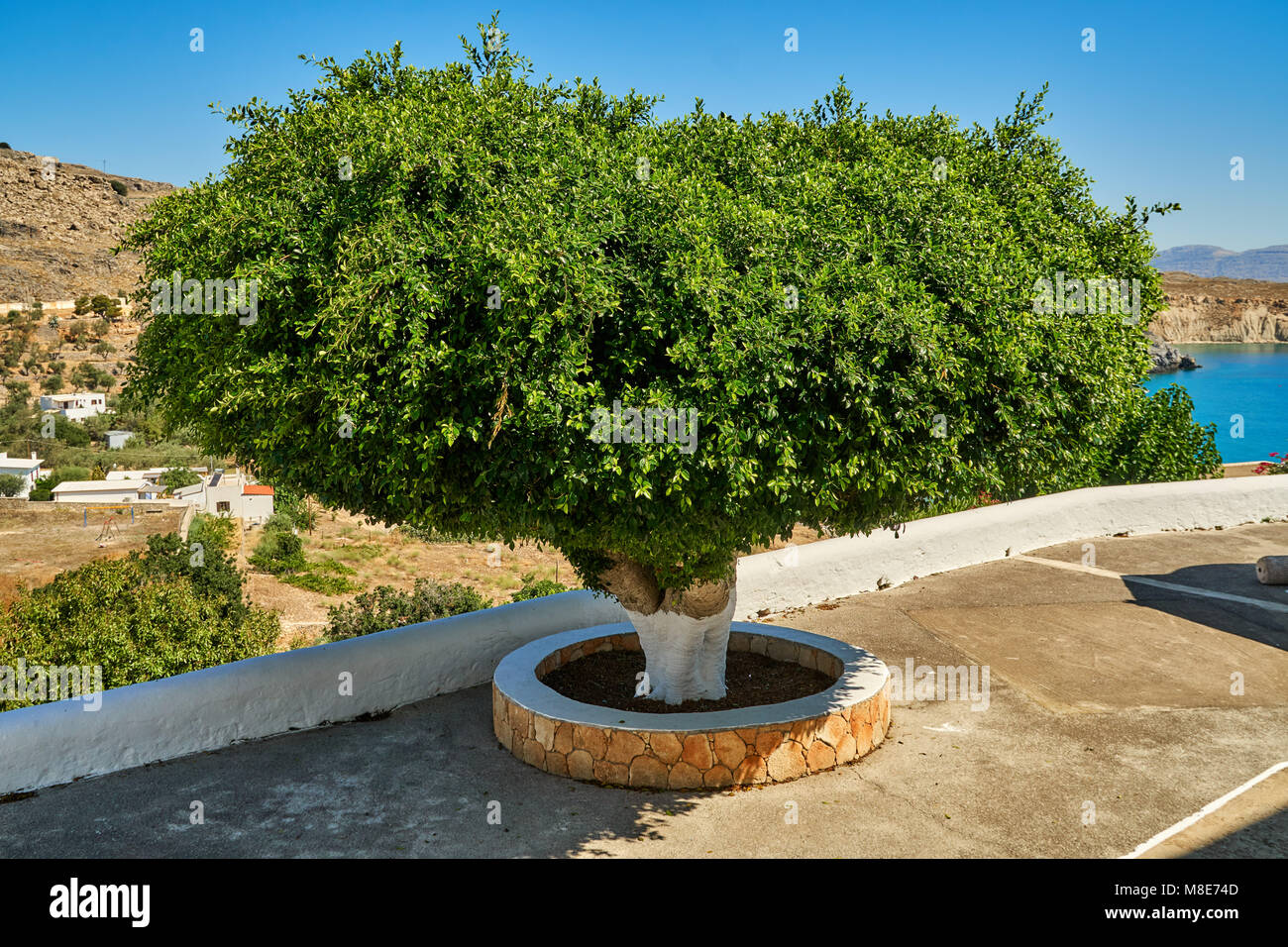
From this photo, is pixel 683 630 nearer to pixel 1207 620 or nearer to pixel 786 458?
pixel 786 458

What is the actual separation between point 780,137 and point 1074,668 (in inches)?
211

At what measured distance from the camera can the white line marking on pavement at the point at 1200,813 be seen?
5.07 metres

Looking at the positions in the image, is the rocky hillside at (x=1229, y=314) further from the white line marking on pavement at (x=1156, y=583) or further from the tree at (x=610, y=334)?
the tree at (x=610, y=334)

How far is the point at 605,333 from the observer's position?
15.6 ft

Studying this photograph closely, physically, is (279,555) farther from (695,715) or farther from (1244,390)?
(1244,390)

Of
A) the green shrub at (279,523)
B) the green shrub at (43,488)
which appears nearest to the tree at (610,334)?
the green shrub at (279,523)

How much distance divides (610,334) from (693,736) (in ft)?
9.17

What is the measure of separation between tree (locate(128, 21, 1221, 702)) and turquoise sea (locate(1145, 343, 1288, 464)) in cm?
4452

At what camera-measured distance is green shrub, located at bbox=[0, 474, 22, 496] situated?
42844 mm

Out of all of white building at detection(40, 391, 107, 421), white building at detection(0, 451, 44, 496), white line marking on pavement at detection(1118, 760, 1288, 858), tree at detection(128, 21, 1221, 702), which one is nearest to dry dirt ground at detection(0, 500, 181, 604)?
white building at detection(0, 451, 44, 496)

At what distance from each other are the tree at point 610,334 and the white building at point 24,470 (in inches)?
1811

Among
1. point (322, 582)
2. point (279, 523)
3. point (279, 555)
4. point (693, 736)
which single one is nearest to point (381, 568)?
point (322, 582)

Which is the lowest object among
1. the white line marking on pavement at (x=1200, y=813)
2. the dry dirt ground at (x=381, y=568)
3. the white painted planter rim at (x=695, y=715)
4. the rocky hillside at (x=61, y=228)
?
the dry dirt ground at (x=381, y=568)
